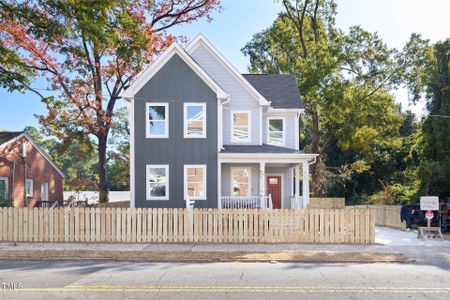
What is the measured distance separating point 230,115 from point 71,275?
15.2 metres

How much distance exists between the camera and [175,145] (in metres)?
22.0

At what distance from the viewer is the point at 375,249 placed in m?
15.2

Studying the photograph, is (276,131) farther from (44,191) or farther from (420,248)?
(44,191)

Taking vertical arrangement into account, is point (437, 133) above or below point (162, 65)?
below

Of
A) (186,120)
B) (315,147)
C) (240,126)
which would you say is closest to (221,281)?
(186,120)

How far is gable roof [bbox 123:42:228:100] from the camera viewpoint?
21938mm

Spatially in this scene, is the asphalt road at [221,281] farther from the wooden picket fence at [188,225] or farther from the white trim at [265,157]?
the white trim at [265,157]

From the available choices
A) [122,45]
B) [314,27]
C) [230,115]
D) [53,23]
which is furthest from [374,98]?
[53,23]

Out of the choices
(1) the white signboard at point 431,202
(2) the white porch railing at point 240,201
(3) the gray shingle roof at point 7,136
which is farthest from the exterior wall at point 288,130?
(3) the gray shingle roof at point 7,136

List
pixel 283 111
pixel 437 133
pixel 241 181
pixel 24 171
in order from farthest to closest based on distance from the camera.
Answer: pixel 24 171
pixel 437 133
pixel 283 111
pixel 241 181

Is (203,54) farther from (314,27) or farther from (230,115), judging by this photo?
(314,27)

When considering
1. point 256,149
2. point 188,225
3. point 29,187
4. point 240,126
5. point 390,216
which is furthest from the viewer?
point 29,187

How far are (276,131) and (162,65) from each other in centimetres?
784

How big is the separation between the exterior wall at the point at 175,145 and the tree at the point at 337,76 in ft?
48.4
